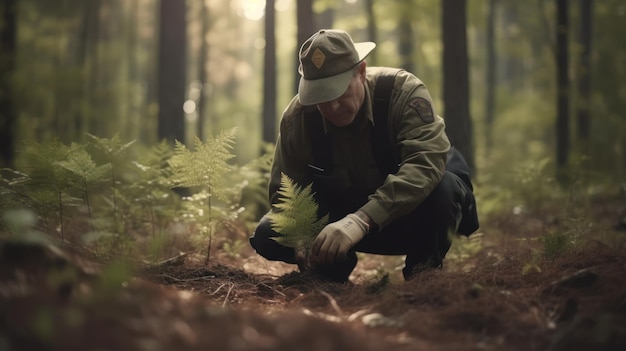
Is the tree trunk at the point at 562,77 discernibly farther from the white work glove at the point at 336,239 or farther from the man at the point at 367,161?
the white work glove at the point at 336,239

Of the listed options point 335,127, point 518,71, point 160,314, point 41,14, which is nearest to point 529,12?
point 518,71

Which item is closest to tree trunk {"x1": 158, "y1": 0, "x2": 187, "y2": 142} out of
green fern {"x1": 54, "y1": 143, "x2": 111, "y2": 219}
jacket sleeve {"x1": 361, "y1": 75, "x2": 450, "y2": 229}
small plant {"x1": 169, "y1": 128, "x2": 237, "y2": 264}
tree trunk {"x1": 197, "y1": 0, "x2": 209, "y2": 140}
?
green fern {"x1": 54, "y1": 143, "x2": 111, "y2": 219}

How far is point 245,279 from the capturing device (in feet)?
12.0

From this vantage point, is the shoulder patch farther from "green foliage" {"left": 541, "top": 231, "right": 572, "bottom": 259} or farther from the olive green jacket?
"green foliage" {"left": 541, "top": 231, "right": 572, "bottom": 259}

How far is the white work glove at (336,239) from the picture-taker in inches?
129

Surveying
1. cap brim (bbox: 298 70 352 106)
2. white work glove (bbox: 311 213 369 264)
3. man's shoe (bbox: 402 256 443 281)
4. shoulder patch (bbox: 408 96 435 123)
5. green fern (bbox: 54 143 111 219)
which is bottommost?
man's shoe (bbox: 402 256 443 281)

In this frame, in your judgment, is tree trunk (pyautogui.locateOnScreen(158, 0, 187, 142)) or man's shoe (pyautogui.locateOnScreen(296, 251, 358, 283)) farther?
tree trunk (pyautogui.locateOnScreen(158, 0, 187, 142))

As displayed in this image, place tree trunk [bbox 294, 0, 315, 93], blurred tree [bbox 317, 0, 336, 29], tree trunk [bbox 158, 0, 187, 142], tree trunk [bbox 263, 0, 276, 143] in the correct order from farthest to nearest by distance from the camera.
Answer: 1. blurred tree [bbox 317, 0, 336, 29]
2. tree trunk [bbox 158, 0, 187, 142]
3. tree trunk [bbox 263, 0, 276, 143]
4. tree trunk [bbox 294, 0, 315, 93]

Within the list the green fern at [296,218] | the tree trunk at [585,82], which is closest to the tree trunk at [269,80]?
the green fern at [296,218]

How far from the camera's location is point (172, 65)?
8.77 m

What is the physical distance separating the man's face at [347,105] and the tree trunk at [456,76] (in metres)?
2.82

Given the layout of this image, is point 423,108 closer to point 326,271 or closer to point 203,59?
point 326,271

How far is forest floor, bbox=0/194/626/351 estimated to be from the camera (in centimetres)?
183

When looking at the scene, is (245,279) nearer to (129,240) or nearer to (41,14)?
(129,240)
